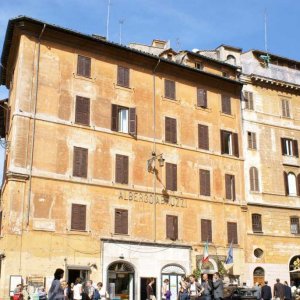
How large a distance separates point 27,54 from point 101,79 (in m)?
4.66

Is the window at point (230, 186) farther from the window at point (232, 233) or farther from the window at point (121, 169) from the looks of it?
the window at point (121, 169)

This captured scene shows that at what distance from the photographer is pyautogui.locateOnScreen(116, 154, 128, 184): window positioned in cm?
2942

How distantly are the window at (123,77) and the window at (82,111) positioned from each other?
9.45 ft

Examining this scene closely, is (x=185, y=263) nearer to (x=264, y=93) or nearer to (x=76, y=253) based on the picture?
(x=76, y=253)

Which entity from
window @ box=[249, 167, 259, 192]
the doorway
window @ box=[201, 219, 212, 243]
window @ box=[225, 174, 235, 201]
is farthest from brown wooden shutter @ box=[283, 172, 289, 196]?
the doorway

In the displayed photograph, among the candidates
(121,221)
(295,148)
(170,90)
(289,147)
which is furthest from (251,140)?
(121,221)

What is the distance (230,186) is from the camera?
3381 centimetres

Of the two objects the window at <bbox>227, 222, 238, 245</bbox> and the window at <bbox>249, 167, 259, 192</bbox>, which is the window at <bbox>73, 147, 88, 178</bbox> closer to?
the window at <bbox>227, 222, 238, 245</bbox>

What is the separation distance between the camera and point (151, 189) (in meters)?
30.4

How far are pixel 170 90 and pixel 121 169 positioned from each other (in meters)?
6.98

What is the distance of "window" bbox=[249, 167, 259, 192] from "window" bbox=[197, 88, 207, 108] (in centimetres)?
563

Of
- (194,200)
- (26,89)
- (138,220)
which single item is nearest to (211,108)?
(194,200)

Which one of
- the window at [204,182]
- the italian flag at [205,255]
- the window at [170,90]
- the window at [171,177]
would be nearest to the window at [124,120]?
the window at [171,177]

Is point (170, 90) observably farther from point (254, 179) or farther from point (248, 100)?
point (254, 179)
